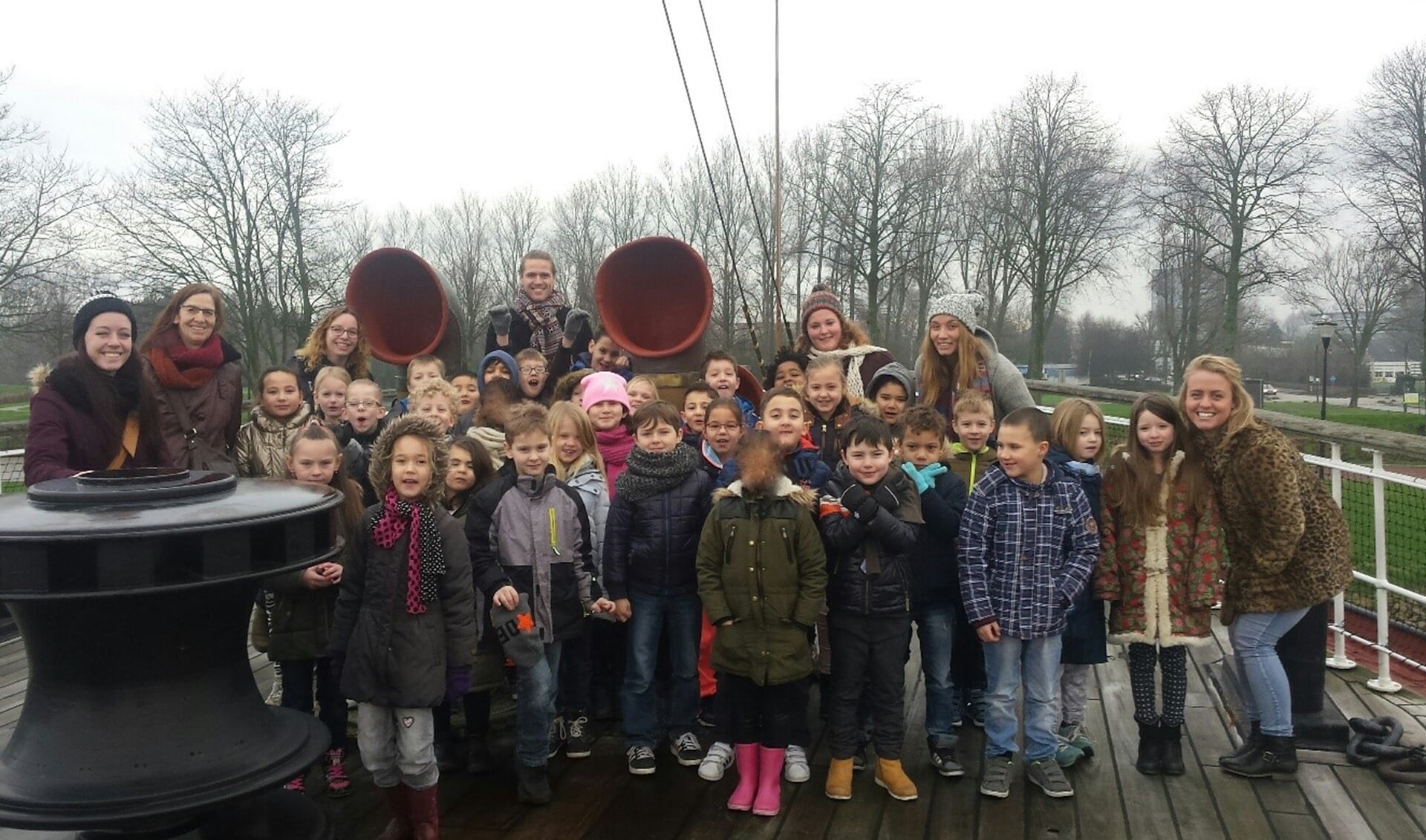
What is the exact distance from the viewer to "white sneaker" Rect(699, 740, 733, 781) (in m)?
3.15

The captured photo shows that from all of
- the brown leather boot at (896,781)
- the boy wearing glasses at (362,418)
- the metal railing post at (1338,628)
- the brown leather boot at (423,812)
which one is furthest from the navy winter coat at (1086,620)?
the boy wearing glasses at (362,418)

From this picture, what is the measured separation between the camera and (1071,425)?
3391mm

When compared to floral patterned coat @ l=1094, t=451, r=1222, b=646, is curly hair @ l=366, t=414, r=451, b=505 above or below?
above

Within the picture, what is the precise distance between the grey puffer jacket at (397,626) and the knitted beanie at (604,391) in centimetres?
115

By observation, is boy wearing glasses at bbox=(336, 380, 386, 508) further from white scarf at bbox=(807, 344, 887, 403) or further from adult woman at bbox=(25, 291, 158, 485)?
white scarf at bbox=(807, 344, 887, 403)

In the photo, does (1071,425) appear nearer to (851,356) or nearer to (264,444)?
(851,356)

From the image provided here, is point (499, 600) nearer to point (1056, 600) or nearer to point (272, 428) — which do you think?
point (272, 428)

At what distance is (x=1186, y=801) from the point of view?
9.68 ft

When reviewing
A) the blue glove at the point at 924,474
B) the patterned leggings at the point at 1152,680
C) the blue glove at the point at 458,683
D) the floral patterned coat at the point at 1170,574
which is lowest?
the patterned leggings at the point at 1152,680

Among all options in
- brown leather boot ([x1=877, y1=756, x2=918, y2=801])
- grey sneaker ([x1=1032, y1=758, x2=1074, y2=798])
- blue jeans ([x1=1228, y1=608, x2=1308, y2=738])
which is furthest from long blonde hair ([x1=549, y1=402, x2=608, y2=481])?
blue jeans ([x1=1228, y1=608, x2=1308, y2=738])

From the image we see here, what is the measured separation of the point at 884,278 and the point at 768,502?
81.8 feet

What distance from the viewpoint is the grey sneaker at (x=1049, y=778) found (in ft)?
9.84

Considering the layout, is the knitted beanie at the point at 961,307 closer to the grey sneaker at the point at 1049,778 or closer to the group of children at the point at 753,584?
the group of children at the point at 753,584

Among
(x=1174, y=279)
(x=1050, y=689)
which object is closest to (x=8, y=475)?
(x=1050, y=689)
